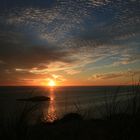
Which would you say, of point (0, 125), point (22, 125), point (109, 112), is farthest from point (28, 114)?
point (109, 112)

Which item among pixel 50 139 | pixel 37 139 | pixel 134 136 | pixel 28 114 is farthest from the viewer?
pixel 50 139

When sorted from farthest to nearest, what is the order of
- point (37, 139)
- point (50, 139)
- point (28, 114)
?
point (50, 139) < point (37, 139) < point (28, 114)

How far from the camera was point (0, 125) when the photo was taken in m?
3.21

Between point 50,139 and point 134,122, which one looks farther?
point 50,139

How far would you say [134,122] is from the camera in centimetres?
297

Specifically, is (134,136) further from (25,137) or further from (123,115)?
(25,137)

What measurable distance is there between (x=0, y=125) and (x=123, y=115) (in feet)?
6.13

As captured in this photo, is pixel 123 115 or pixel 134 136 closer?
pixel 134 136

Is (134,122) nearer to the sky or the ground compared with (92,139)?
nearer to the sky

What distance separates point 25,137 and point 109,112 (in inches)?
56.6

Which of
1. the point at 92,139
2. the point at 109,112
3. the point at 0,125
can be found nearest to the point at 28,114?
the point at 0,125

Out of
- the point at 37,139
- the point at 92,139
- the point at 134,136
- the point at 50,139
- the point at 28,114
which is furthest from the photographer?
the point at 92,139

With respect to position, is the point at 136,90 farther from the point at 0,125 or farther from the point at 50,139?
the point at 0,125

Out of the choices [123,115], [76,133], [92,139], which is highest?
[123,115]
